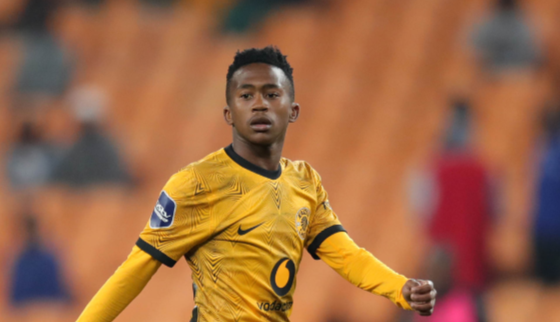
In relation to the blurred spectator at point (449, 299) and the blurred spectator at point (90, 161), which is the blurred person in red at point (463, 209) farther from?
the blurred spectator at point (90, 161)

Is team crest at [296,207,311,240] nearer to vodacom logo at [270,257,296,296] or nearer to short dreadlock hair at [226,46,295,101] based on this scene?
vodacom logo at [270,257,296,296]

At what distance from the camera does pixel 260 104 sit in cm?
256

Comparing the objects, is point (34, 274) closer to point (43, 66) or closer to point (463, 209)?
point (463, 209)

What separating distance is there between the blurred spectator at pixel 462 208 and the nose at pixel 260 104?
2.65m

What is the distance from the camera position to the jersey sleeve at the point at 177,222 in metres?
2.42

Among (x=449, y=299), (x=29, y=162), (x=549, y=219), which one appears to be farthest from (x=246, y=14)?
(x=449, y=299)

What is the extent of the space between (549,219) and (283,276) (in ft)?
11.5

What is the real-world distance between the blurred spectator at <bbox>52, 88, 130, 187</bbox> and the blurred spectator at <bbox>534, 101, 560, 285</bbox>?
387cm

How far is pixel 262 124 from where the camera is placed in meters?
2.58

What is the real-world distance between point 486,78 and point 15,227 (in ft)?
15.0

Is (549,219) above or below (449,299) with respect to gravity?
above

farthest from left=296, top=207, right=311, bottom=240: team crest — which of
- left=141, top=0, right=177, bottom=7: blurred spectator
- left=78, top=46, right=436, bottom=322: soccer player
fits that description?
left=141, top=0, right=177, bottom=7: blurred spectator

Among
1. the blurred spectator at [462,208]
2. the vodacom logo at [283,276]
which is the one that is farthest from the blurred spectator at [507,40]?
the vodacom logo at [283,276]

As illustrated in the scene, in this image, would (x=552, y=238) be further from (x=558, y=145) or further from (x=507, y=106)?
(x=507, y=106)
